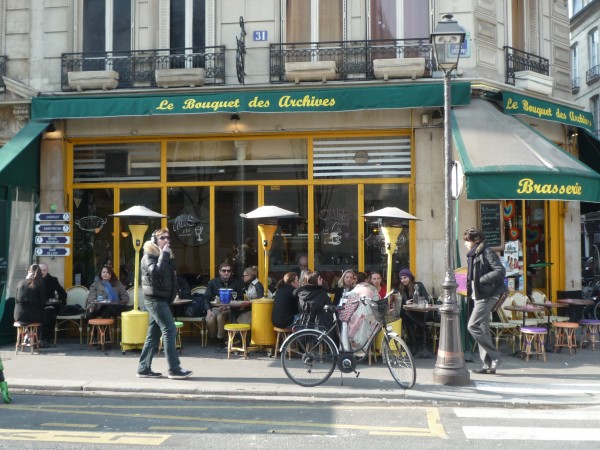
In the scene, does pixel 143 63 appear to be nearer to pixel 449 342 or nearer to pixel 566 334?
pixel 449 342

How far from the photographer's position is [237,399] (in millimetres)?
8203

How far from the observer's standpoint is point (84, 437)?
20.9ft

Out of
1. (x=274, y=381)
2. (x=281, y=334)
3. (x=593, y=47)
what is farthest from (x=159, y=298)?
(x=593, y=47)

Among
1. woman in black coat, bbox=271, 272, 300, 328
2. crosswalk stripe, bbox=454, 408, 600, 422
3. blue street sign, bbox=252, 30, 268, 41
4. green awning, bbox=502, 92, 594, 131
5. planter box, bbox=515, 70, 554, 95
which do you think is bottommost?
crosswalk stripe, bbox=454, 408, 600, 422

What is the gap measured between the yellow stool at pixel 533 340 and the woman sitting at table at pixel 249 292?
4314mm

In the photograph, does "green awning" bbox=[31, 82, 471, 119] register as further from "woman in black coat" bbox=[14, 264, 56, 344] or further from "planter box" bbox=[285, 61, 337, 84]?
"woman in black coat" bbox=[14, 264, 56, 344]

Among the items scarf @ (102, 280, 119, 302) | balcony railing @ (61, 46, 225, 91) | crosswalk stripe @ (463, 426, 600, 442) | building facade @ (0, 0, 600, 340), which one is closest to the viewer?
crosswalk stripe @ (463, 426, 600, 442)

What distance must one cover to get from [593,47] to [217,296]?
2719 centimetres

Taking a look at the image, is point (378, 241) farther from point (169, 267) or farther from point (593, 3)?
point (593, 3)

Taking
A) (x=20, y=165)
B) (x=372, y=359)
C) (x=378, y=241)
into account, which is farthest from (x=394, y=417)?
(x=20, y=165)

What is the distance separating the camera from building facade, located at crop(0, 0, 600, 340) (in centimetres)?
1223

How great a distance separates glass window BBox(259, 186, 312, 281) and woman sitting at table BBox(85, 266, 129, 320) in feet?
9.23

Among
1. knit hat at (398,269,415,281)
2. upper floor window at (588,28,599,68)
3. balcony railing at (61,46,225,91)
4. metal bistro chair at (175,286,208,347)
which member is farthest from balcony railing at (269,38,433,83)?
upper floor window at (588,28,599,68)

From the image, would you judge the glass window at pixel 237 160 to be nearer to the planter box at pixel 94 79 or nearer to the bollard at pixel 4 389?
the planter box at pixel 94 79
